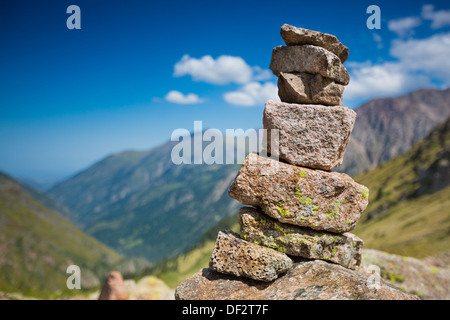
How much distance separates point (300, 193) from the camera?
12102mm

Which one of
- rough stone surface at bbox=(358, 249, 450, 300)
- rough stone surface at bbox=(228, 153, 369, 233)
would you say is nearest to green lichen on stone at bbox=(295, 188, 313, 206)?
rough stone surface at bbox=(228, 153, 369, 233)

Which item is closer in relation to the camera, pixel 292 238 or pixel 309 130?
pixel 292 238

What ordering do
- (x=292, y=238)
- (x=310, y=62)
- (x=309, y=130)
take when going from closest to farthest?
(x=292, y=238), (x=309, y=130), (x=310, y=62)

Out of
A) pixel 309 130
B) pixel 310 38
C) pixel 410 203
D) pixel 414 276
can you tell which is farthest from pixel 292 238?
pixel 410 203

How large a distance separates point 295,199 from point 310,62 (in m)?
6.26

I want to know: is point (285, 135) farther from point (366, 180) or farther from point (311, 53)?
point (366, 180)

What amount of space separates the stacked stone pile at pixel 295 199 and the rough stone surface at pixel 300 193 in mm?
40

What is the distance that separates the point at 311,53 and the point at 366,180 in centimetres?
16660

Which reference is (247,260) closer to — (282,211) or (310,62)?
(282,211)

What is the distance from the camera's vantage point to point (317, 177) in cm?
1221

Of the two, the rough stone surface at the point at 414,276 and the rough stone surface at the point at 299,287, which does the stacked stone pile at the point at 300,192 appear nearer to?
the rough stone surface at the point at 299,287

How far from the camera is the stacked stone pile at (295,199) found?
1188 cm

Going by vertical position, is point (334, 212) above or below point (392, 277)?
above

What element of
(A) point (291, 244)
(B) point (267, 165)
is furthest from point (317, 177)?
(A) point (291, 244)
